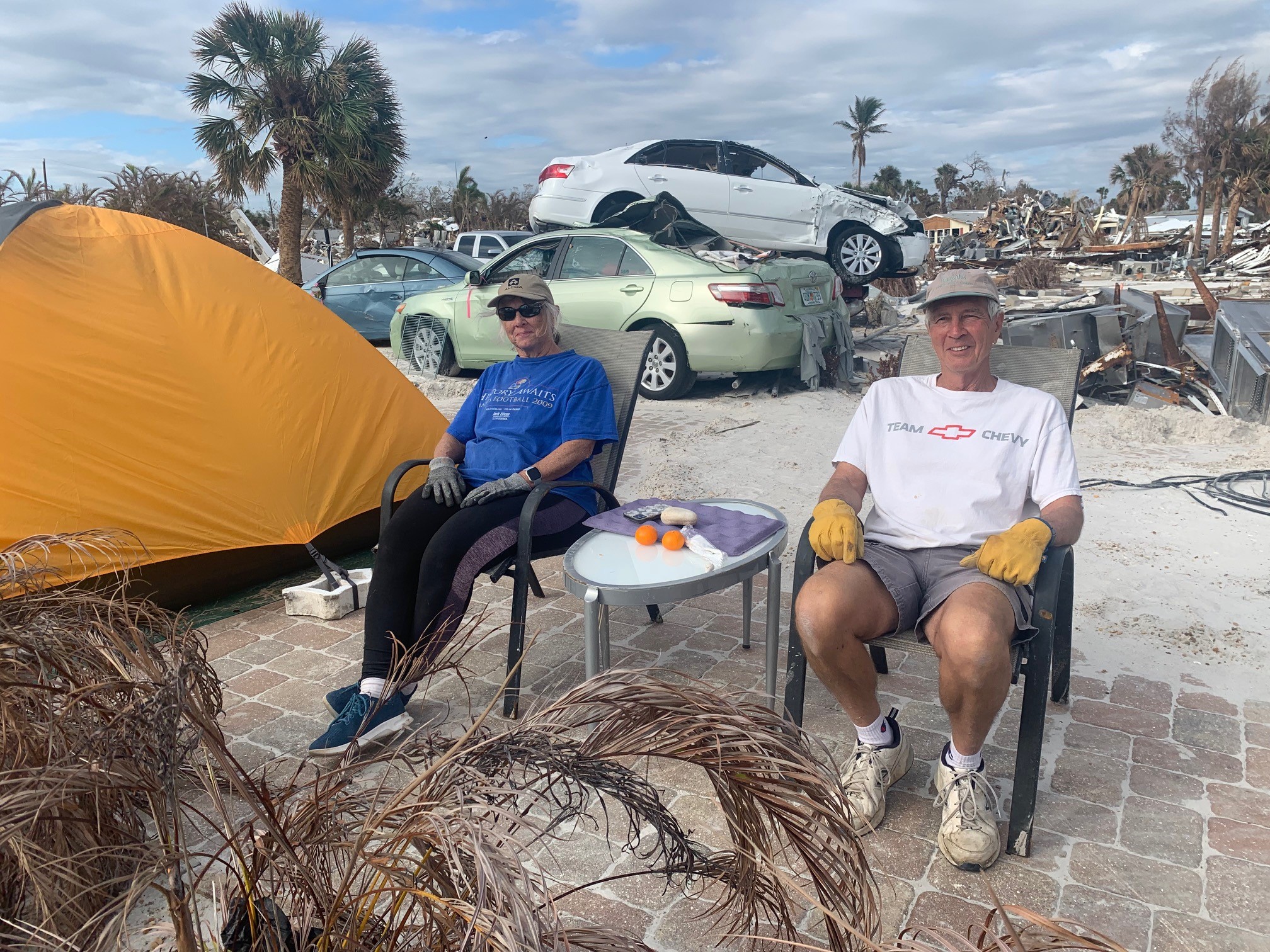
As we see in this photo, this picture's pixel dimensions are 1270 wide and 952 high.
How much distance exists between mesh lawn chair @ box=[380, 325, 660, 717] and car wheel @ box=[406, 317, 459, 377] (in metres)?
5.88

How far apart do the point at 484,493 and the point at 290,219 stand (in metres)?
17.5

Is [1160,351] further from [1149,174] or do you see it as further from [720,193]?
[1149,174]

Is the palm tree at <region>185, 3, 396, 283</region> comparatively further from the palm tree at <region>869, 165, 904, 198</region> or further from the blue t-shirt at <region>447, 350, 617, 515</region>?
the palm tree at <region>869, 165, 904, 198</region>

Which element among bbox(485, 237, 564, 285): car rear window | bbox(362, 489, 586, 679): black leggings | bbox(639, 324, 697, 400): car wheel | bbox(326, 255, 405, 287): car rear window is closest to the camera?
bbox(362, 489, 586, 679): black leggings

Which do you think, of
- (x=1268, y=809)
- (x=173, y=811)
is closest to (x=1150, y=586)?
(x=1268, y=809)

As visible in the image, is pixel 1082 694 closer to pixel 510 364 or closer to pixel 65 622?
pixel 510 364

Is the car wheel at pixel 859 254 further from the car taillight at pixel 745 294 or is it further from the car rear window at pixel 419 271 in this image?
the car rear window at pixel 419 271

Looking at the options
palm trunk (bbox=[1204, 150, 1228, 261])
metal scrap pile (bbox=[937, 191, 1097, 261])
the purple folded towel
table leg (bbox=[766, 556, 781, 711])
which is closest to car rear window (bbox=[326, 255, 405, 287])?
the purple folded towel

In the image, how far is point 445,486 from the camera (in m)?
3.31

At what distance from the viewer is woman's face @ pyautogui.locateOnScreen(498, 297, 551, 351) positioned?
364 cm

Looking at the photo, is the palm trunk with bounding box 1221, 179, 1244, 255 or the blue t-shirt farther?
the palm trunk with bounding box 1221, 179, 1244, 255

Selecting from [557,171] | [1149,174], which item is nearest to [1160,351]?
[557,171]

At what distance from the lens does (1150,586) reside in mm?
4156

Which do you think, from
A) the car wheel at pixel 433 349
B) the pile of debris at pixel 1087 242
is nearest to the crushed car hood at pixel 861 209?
the car wheel at pixel 433 349
